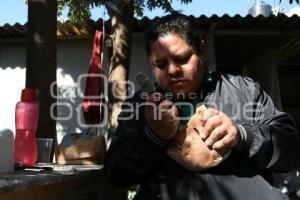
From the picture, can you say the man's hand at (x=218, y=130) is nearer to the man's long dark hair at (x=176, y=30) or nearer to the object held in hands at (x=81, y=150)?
the man's long dark hair at (x=176, y=30)

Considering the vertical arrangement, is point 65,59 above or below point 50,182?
above

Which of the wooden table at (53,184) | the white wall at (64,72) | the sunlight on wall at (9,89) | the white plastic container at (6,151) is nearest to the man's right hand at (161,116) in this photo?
the wooden table at (53,184)

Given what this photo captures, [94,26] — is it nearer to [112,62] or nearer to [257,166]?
[112,62]

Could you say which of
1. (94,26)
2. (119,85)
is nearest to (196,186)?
(119,85)

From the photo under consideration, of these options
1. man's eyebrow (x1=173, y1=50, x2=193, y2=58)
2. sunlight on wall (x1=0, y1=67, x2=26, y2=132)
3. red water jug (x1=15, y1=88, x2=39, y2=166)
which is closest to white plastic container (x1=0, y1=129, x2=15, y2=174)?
red water jug (x1=15, y1=88, x2=39, y2=166)

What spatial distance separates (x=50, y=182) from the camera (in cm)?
163

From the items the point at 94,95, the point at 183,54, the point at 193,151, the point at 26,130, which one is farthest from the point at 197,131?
the point at 94,95

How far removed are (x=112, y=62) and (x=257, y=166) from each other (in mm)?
2516

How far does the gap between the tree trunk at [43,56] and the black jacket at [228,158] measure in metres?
1.36

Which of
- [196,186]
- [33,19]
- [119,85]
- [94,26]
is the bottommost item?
[196,186]

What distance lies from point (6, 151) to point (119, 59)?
2271 millimetres

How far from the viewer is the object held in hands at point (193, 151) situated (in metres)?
1.49

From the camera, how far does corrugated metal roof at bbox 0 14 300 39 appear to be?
6.34 m

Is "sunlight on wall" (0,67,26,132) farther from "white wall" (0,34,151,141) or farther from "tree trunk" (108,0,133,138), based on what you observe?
"tree trunk" (108,0,133,138)
